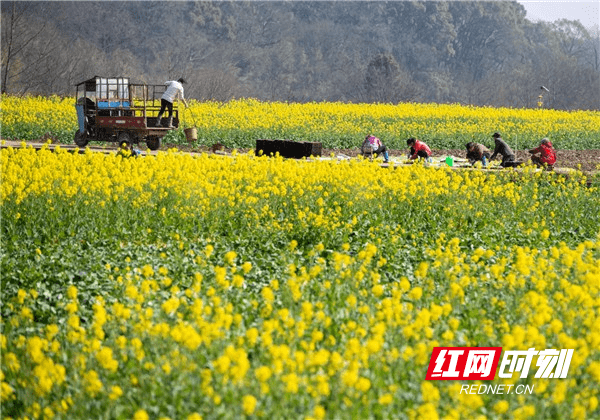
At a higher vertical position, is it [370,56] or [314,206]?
[370,56]

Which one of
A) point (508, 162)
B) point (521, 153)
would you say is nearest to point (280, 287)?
point (508, 162)

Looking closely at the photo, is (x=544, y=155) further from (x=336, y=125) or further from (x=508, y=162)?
(x=336, y=125)

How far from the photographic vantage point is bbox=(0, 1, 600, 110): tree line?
61.3 m

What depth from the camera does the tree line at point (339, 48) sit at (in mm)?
61281

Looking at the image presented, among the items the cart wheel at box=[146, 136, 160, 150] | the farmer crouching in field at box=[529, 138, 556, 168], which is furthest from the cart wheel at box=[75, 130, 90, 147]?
the farmer crouching in field at box=[529, 138, 556, 168]

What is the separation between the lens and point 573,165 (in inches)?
851

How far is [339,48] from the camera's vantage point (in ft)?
257

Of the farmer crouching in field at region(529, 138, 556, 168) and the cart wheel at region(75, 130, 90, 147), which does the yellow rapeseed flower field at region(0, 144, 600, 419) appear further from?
the cart wheel at region(75, 130, 90, 147)

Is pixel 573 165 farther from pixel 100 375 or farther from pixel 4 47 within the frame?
pixel 4 47

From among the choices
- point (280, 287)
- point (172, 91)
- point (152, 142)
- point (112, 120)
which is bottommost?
point (280, 287)

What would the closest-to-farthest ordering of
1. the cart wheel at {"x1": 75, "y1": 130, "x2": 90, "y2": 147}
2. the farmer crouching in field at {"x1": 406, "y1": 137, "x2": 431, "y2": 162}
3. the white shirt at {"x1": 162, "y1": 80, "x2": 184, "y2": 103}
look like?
the farmer crouching in field at {"x1": 406, "y1": 137, "x2": 431, "y2": 162}
the white shirt at {"x1": 162, "y1": 80, "x2": 184, "y2": 103}
the cart wheel at {"x1": 75, "y1": 130, "x2": 90, "y2": 147}

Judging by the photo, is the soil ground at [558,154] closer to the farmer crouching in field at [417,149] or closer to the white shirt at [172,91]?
the white shirt at [172,91]

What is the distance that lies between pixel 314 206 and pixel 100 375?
603 centimetres

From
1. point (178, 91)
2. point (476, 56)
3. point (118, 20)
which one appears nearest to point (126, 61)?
point (118, 20)
